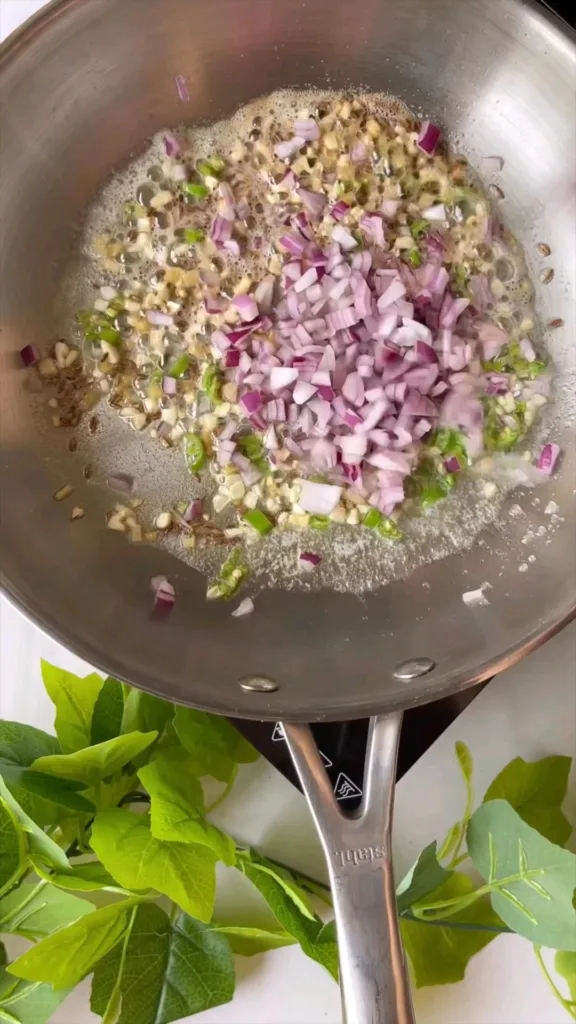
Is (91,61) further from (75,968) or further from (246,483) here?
(75,968)

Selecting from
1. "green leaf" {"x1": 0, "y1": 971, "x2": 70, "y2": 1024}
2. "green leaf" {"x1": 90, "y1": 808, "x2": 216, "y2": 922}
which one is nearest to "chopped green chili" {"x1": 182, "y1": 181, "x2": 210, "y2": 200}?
"green leaf" {"x1": 90, "y1": 808, "x2": 216, "y2": 922}

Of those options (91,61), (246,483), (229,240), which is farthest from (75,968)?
(91,61)

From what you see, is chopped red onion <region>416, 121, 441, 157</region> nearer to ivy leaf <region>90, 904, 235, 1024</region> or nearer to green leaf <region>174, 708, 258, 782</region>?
green leaf <region>174, 708, 258, 782</region>

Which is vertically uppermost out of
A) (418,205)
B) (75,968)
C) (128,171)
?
(418,205)

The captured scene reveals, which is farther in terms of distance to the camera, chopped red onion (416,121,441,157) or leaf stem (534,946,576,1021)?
chopped red onion (416,121,441,157)

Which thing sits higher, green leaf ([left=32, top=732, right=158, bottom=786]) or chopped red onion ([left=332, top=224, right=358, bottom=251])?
A: chopped red onion ([left=332, top=224, right=358, bottom=251])

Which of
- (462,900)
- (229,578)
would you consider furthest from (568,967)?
(229,578)
